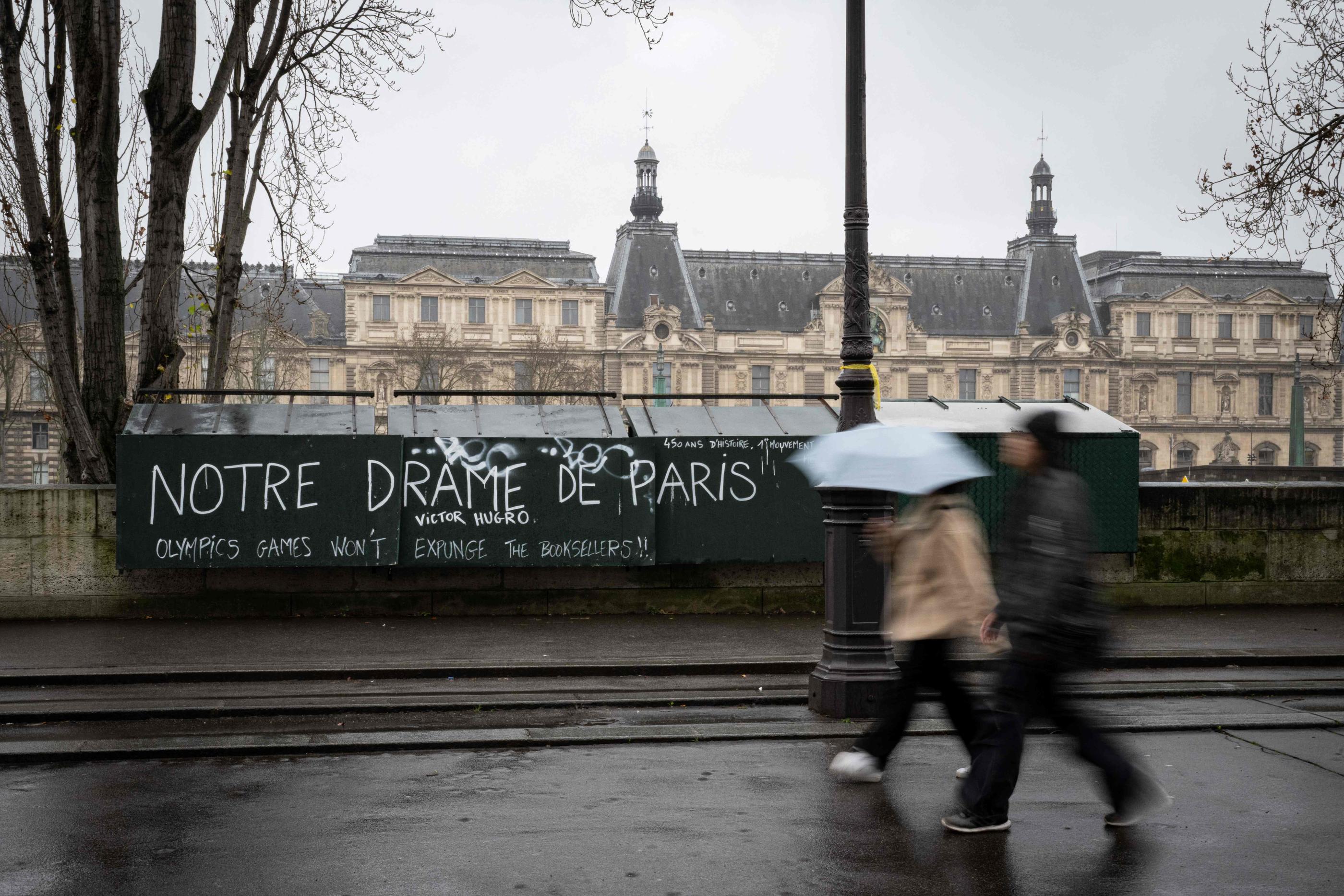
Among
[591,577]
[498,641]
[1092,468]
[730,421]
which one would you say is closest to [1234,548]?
[1092,468]

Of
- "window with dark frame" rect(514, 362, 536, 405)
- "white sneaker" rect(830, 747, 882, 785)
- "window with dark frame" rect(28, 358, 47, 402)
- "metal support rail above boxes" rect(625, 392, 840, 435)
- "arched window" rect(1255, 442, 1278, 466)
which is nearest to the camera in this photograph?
"white sneaker" rect(830, 747, 882, 785)

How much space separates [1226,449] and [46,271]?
90.6 meters

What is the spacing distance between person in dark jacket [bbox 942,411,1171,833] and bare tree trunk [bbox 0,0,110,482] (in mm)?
10580

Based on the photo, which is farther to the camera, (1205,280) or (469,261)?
(1205,280)

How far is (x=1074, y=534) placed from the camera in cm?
513

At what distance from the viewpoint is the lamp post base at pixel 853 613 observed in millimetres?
7707

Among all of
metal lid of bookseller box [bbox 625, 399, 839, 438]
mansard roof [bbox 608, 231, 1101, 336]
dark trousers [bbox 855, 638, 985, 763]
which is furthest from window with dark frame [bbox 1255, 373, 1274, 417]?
dark trousers [bbox 855, 638, 985, 763]

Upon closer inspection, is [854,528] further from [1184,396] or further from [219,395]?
[1184,396]

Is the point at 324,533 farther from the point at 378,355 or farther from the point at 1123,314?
the point at 1123,314

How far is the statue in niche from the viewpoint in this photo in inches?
3593

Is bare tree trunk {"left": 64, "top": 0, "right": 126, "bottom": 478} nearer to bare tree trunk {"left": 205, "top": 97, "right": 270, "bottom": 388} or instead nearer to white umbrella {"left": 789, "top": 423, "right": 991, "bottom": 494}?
bare tree trunk {"left": 205, "top": 97, "right": 270, "bottom": 388}

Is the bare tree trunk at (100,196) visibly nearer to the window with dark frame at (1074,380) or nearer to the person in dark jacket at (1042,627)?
the person in dark jacket at (1042,627)

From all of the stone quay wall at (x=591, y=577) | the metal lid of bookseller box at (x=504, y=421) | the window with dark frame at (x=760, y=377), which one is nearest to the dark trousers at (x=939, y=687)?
the stone quay wall at (x=591, y=577)

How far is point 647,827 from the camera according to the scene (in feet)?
18.1
